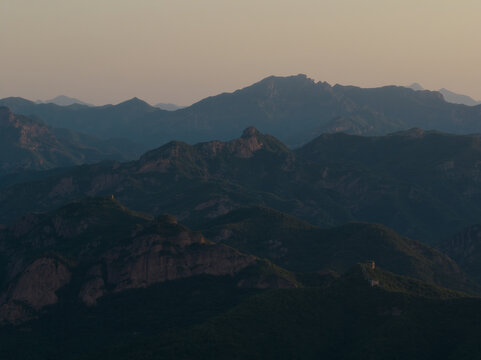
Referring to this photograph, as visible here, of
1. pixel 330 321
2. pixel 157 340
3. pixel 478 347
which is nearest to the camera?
pixel 478 347

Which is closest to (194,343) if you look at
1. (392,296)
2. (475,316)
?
(392,296)

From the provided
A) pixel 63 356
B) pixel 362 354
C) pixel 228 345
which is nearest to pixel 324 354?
pixel 362 354

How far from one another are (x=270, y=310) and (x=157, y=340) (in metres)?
33.7

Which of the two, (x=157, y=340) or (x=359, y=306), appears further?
(x=359, y=306)

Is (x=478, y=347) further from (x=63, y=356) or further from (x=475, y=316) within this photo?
(x=63, y=356)

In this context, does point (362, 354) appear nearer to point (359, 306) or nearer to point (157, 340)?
point (359, 306)

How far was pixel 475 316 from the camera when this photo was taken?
18312cm

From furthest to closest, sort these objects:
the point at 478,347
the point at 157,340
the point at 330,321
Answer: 1. the point at 330,321
2. the point at 157,340
3. the point at 478,347

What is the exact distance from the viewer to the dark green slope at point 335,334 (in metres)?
172

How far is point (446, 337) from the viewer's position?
17788 cm

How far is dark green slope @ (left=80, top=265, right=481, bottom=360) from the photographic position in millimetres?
171875

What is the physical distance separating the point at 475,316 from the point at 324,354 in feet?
132

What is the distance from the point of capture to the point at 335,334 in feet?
627

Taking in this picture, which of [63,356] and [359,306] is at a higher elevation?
[359,306]
